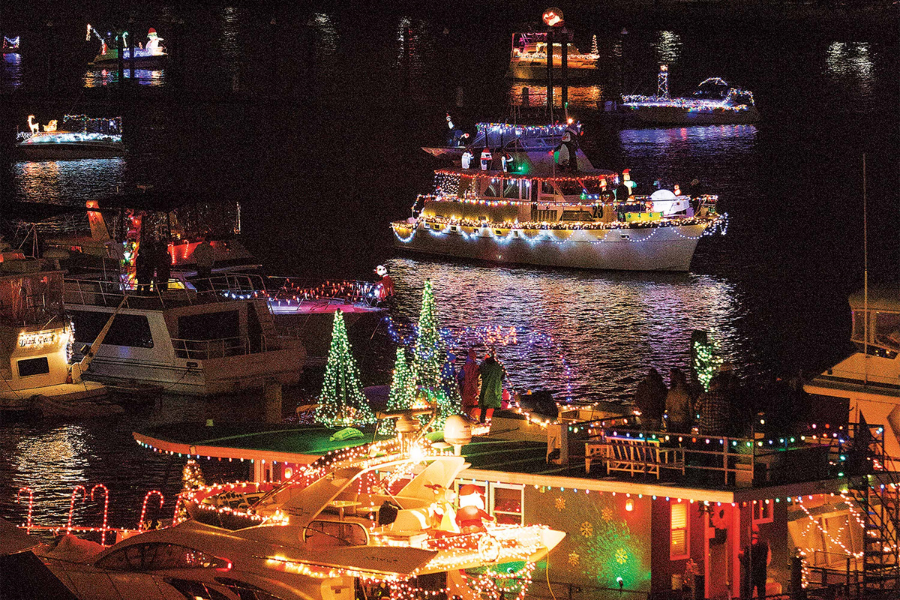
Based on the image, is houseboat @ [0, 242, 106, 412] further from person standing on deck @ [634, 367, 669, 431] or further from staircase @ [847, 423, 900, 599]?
staircase @ [847, 423, 900, 599]

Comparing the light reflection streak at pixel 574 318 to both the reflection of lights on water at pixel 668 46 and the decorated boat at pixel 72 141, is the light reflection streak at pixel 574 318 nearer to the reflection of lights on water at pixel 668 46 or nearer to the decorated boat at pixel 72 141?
the decorated boat at pixel 72 141

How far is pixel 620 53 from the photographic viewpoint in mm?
155875

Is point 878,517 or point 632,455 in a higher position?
point 632,455

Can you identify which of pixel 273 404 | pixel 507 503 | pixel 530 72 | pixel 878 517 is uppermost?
pixel 530 72

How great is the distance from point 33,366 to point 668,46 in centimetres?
14048

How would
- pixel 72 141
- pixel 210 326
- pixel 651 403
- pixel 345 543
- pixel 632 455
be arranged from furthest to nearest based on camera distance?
pixel 72 141, pixel 210 326, pixel 651 403, pixel 632 455, pixel 345 543

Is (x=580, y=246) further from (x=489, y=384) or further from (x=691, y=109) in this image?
(x=691, y=109)

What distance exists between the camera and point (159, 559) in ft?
55.5

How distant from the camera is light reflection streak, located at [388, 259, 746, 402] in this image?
1516 inches

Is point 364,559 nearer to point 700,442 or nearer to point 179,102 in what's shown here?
point 700,442

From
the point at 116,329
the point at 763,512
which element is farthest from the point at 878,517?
the point at 116,329

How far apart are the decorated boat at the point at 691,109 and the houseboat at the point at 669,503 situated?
3769 inches

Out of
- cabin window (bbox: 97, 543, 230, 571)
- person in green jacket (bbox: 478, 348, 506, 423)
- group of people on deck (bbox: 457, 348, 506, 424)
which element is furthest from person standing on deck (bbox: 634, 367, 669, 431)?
cabin window (bbox: 97, 543, 230, 571)

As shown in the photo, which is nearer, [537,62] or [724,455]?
[724,455]
